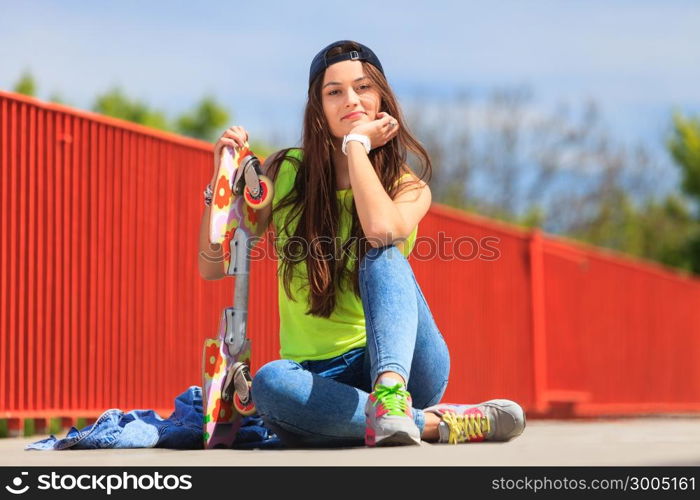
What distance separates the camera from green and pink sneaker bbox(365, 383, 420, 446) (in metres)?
2.92

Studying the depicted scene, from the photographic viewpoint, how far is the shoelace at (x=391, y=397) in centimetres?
292

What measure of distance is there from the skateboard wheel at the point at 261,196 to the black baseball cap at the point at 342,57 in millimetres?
404

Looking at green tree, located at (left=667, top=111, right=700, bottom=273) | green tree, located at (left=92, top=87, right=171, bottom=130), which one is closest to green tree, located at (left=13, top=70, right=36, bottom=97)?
green tree, located at (left=92, top=87, right=171, bottom=130)

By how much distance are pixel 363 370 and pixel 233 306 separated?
46cm

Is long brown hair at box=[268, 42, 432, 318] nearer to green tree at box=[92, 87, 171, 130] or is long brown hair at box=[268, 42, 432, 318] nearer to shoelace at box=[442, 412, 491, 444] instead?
shoelace at box=[442, 412, 491, 444]

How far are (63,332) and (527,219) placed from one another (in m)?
28.3

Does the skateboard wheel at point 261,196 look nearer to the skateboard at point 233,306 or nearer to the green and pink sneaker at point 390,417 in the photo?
the skateboard at point 233,306

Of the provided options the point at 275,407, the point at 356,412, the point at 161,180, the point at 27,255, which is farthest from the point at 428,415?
the point at 161,180

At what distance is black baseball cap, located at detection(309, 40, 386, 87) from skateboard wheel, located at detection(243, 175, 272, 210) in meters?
0.40

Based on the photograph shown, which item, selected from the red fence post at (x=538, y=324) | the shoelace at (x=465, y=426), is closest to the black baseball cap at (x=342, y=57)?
the shoelace at (x=465, y=426)
